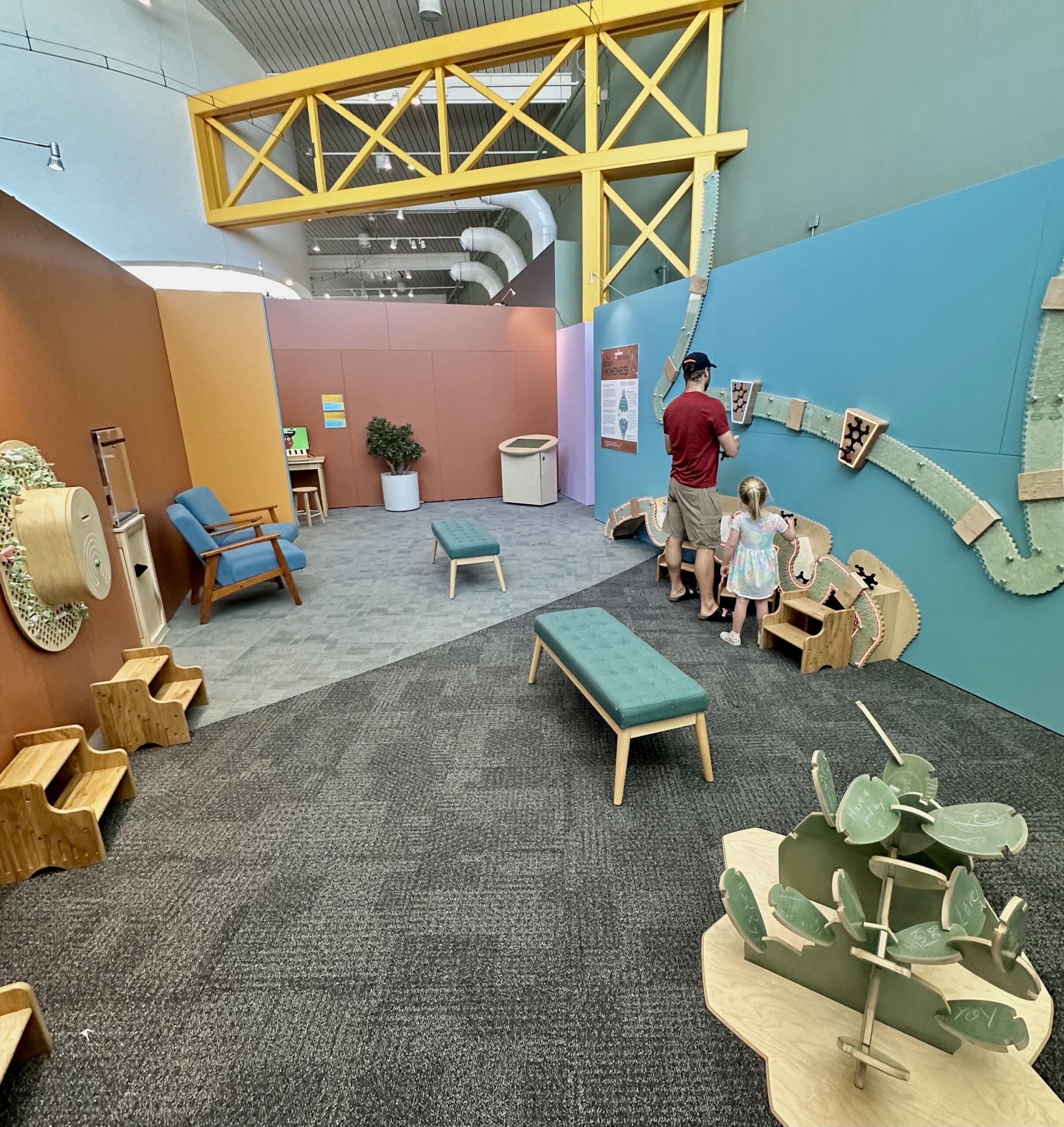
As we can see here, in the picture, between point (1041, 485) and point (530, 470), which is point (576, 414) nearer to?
point (530, 470)

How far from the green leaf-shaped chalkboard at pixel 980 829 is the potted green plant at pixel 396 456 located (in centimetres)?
811

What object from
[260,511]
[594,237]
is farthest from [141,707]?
[594,237]

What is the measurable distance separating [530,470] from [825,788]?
305 inches

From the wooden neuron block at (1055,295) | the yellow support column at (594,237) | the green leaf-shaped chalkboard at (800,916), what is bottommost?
the green leaf-shaped chalkboard at (800,916)

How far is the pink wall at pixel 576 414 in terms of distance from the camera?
7.72 m

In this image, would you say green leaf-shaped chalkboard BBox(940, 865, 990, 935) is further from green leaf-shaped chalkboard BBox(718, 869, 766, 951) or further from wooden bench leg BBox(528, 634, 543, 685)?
wooden bench leg BBox(528, 634, 543, 685)

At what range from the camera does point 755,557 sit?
3684mm

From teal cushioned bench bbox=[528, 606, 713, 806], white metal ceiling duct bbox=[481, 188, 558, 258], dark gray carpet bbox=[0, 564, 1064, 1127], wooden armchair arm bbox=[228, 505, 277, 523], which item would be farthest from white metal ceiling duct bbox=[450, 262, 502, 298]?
dark gray carpet bbox=[0, 564, 1064, 1127]

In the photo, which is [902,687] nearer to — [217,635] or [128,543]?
[217,635]

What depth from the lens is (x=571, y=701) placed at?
10.3ft

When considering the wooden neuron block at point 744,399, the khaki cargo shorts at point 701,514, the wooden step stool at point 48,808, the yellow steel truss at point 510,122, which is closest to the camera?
the wooden step stool at point 48,808

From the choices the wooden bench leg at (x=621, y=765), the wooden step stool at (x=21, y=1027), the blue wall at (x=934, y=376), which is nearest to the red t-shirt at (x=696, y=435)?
the blue wall at (x=934, y=376)

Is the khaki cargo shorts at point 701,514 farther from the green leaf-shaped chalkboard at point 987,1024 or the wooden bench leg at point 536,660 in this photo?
the green leaf-shaped chalkboard at point 987,1024

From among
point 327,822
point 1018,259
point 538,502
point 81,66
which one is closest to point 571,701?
point 327,822
